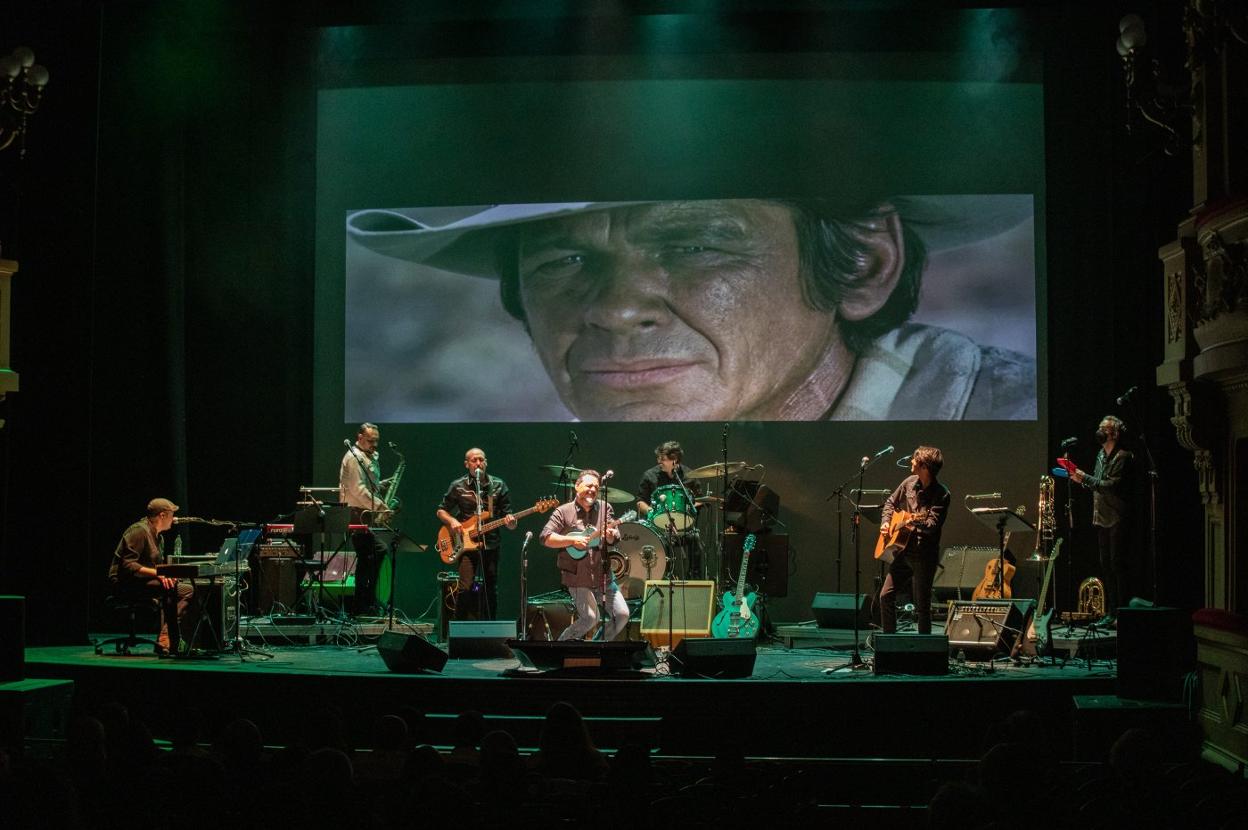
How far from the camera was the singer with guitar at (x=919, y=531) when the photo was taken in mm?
9844

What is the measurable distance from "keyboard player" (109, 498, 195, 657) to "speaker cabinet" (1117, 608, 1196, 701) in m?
7.36

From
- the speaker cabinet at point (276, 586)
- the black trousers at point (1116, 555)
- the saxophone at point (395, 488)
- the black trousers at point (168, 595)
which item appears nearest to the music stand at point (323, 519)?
the saxophone at point (395, 488)

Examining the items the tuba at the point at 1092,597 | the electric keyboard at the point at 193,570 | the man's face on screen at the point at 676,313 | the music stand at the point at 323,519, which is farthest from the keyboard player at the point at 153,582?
the tuba at the point at 1092,597

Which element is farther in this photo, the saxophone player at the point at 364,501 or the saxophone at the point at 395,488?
the saxophone at the point at 395,488

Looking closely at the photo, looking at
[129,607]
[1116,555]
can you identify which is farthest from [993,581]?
[129,607]

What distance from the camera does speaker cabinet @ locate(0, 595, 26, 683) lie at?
9008 millimetres

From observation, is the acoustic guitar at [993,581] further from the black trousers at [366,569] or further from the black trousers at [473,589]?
the black trousers at [366,569]

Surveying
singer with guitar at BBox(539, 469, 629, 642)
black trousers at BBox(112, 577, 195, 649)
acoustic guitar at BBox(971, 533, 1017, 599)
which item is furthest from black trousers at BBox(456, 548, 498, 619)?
acoustic guitar at BBox(971, 533, 1017, 599)

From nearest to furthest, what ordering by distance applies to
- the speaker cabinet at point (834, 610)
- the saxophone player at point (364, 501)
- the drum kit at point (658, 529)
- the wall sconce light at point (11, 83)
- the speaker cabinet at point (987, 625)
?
the wall sconce light at point (11, 83), the speaker cabinet at point (987, 625), the drum kit at point (658, 529), the speaker cabinet at point (834, 610), the saxophone player at point (364, 501)

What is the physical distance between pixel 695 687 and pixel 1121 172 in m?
7.19

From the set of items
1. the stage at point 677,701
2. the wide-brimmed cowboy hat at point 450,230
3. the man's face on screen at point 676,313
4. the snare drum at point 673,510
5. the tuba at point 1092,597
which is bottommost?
the stage at point 677,701

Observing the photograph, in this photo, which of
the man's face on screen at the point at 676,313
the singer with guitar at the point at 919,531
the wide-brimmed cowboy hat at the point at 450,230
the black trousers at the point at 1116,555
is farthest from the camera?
the wide-brimmed cowboy hat at the point at 450,230

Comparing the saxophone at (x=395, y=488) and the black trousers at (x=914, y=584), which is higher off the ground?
the saxophone at (x=395, y=488)

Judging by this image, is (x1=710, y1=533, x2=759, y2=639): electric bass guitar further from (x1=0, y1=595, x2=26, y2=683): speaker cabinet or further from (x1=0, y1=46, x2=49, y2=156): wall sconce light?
(x1=0, y1=46, x2=49, y2=156): wall sconce light
